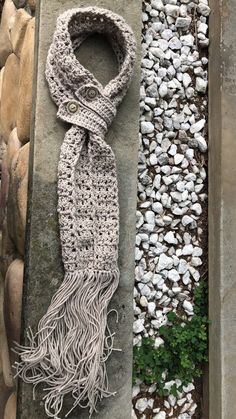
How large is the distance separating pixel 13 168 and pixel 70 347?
1.99 ft

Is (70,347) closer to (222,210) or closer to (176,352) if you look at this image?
(176,352)

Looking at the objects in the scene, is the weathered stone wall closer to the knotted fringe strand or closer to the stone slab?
the knotted fringe strand

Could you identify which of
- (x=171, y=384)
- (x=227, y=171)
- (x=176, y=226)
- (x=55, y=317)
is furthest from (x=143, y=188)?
(x=171, y=384)

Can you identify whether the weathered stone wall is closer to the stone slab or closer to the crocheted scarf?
the crocheted scarf

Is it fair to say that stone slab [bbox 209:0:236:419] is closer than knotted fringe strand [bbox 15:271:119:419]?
No

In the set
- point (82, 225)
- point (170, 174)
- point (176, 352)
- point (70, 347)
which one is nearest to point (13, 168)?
point (82, 225)

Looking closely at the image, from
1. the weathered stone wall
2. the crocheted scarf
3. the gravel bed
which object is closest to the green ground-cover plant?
the gravel bed

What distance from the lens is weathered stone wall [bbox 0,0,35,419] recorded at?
5.03 feet

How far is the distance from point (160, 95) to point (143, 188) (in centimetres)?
31

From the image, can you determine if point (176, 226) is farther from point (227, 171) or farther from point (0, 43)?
point (0, 43)

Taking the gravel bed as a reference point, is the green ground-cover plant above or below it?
below

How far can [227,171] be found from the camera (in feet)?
5.29

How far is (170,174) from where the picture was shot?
163cm

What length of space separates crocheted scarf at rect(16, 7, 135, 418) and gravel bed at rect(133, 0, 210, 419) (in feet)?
0.51
